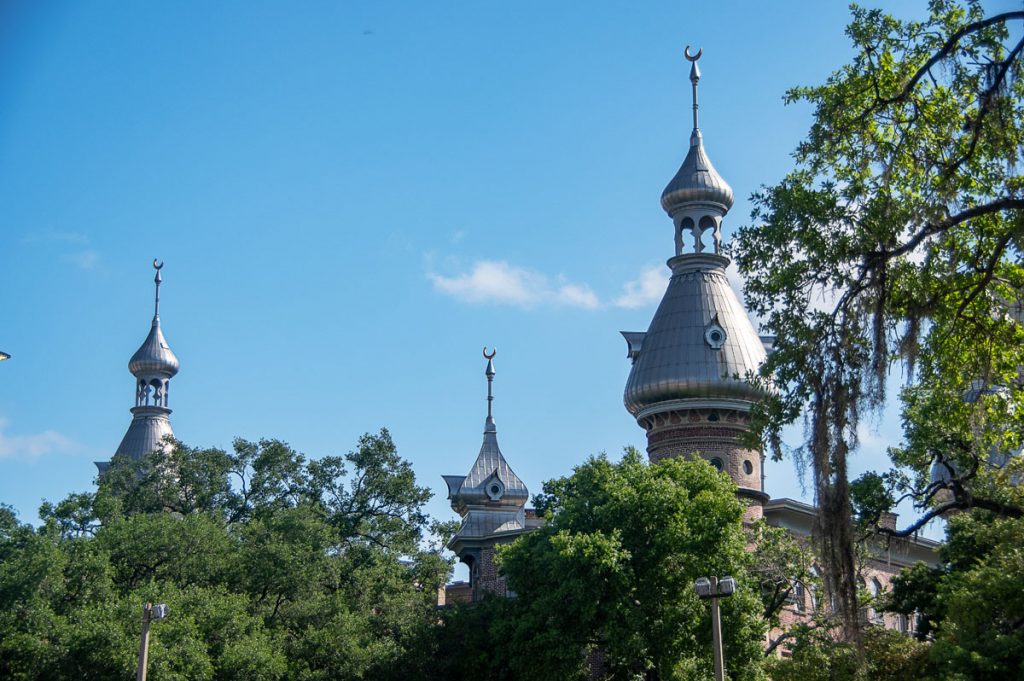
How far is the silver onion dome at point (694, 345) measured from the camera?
44.1 m

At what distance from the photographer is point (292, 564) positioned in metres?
43.4

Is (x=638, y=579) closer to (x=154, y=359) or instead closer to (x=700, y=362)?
(x=700, y=362)

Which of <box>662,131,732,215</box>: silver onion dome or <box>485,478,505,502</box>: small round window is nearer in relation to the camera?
<box>662,131,732,215</box>: silver onion dome

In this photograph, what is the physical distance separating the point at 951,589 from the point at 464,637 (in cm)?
1471

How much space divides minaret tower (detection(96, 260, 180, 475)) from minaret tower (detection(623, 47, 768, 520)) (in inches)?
1353

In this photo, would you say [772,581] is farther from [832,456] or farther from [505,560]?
[832,456]

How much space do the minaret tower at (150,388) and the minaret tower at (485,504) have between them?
23725mm

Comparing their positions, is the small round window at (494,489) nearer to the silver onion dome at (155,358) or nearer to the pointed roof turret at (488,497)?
the pointed roof turret at (488,497)

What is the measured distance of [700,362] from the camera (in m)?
44.2

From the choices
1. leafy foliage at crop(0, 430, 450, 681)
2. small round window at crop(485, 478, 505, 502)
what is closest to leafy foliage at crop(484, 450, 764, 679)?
leafy foliage at crop(0, 430, 450, 681)

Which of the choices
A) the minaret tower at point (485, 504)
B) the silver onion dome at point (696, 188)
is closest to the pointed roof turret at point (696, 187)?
the silver onion dome at point (696, 188)

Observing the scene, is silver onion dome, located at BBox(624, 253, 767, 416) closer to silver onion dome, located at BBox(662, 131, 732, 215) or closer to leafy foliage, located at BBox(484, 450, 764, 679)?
silver onion dome, located at BBox(662, 131, 732, 215)

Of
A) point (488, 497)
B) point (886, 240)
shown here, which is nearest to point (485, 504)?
point (488, 497)

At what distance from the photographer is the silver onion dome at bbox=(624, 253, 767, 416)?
44.1 metres
